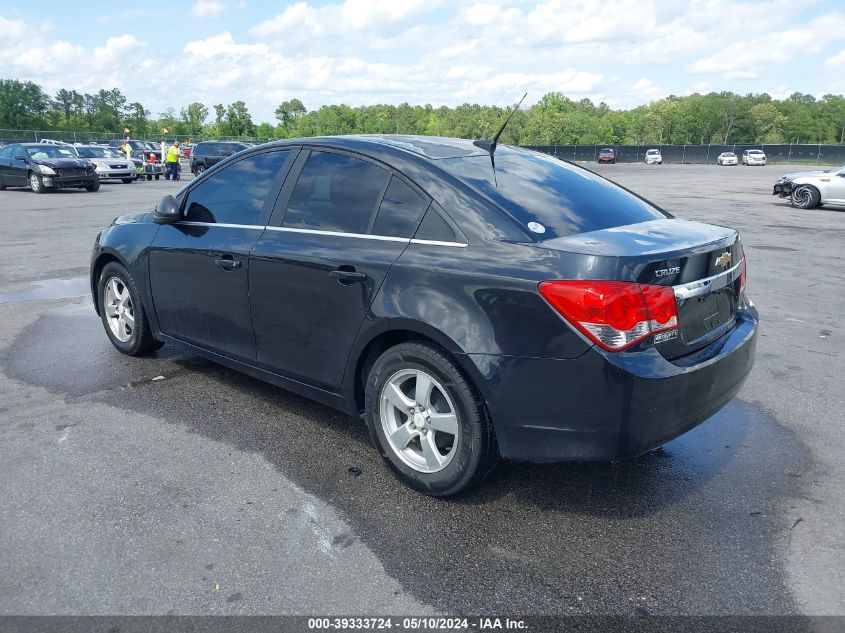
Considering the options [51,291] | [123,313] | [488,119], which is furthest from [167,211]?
[488,119]

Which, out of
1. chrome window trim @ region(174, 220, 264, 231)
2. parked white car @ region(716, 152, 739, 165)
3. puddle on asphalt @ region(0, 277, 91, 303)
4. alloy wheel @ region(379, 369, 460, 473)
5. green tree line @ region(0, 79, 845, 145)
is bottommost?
puddle on asphalt @ region(0, 277, 91, 303)

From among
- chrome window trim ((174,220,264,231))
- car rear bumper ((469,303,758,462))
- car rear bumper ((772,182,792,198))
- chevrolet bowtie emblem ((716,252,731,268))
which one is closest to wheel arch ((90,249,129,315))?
chrome window trim ((174,220,264,231))

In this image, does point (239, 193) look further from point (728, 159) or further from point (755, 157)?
point (728, 159)

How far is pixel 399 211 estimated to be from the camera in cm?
359

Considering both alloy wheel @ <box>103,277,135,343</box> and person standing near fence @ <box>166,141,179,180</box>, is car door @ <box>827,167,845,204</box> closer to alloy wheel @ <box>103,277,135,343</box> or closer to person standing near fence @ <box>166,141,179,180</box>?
alloy wheel @ <box>103,277,135,343</box>

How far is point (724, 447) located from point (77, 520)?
3441 mm

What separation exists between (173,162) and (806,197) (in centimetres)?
2414

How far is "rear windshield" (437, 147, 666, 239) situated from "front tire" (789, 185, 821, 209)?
1901 centimetres

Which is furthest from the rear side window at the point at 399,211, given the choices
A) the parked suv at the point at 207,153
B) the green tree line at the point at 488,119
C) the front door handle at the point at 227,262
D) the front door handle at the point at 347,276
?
the green tree line at the point at 488,119

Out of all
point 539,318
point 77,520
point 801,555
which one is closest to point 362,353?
point 539,318

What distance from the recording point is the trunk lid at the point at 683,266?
2.99 metres

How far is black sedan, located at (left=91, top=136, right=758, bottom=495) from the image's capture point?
116 inches

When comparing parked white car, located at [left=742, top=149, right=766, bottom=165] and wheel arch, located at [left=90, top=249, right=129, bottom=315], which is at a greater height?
parked white car, located at [left=742, top=149, right=766, bottom=165]

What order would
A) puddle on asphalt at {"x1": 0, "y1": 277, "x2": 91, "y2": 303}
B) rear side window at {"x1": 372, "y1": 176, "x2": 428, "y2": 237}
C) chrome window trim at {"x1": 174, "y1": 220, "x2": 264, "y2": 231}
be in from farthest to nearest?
puddle on asphalt at {"x1": 0, "y1": 277, "x2": 91, "y2": 303} < chrome window trim at {"x1": 174, "y1": 220, "x2": 264, "y2": 231} < rear side window at {"x1": 372, "y1": 176, "x2": 428, "y2": 237}
